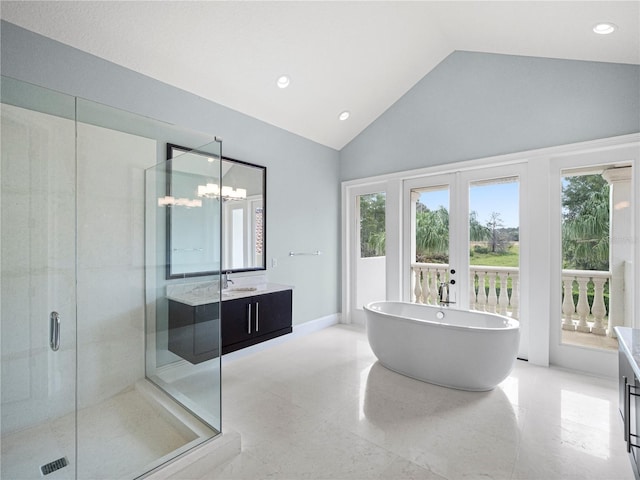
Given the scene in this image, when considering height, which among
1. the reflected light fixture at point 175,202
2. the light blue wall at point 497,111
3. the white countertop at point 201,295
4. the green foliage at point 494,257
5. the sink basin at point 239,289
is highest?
the light blue wall at point 497,111

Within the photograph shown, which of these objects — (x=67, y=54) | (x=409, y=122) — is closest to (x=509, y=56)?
(x=409, y=122)

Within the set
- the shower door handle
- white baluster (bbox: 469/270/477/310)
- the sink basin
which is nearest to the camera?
the shower door handle

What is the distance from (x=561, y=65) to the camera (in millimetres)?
2918

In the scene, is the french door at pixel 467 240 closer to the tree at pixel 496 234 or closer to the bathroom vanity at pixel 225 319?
the tree at pixel 496 234

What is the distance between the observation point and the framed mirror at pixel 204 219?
7.23ft

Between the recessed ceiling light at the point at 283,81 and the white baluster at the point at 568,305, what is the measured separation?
11.2 ft

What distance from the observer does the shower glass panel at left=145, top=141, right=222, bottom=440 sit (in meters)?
2.12

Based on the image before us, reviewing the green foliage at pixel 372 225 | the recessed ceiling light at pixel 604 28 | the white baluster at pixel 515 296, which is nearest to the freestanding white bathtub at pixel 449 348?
→ the white baluster at pixel 515 296

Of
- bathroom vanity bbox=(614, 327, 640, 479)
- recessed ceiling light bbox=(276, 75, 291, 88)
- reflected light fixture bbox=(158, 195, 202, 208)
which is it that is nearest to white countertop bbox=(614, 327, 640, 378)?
bathroom vanity bbox=(614, 327, 640, 479)

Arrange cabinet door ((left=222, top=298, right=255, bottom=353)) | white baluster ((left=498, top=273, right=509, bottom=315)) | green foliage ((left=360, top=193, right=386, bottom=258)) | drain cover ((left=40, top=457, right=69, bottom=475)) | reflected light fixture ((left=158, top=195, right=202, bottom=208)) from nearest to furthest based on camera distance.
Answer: drain cover ((left=40, top=457, right=69, bottom=475)) → reflected light fixture ((left=158, top=195, right=202, bottom=208)) → cabinet door ((left=222, top=298, right=255, bottom=353)) → white baluster ((left=498, top=273, right=509, bottom=315)) → green foliage ((left=360, top=193, right=386, bottom=258))

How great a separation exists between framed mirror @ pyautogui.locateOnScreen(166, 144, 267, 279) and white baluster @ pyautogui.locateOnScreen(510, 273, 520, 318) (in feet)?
9.66

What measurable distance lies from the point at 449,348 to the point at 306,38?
9.72 ft

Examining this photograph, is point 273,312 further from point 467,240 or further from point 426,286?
point 467,240

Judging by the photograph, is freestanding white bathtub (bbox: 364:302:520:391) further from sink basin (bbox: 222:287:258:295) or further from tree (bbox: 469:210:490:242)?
sink basin (bbox: 222:287:258:295)
